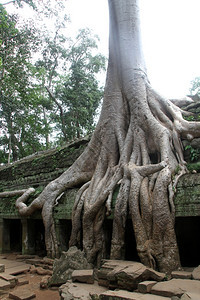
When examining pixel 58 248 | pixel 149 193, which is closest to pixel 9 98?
pixel 58 248

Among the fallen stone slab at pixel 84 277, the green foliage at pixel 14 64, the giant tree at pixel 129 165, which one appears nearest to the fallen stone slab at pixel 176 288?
the giant tree at pixel 129 165

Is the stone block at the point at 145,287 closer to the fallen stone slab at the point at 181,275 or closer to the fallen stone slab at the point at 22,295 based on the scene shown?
the fallen stone slab at the point at 181,275

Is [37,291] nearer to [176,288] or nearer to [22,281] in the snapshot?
[22,281]

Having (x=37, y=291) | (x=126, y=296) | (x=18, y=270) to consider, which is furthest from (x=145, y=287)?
(x=18, y=270)

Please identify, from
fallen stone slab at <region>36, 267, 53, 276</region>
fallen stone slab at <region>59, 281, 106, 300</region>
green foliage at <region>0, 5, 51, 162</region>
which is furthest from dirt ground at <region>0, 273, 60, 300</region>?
green foliage at <region>0, 5, 51, 162</region>

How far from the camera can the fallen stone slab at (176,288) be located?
2.59m

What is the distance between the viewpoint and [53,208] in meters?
5.79

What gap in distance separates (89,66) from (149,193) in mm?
12900

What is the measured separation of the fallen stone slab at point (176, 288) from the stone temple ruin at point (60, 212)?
1029 millimetres

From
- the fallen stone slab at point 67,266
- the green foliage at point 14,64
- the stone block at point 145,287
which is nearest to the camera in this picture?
the stone block at point 145,287

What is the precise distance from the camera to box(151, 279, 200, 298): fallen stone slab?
259 cm

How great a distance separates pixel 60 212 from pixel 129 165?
195cm

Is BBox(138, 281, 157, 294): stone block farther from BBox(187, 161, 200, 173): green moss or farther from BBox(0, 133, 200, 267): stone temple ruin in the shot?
BBox(187, 161, 200, 173): green moss

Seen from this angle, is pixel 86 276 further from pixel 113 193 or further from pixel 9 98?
pixel 9 98
